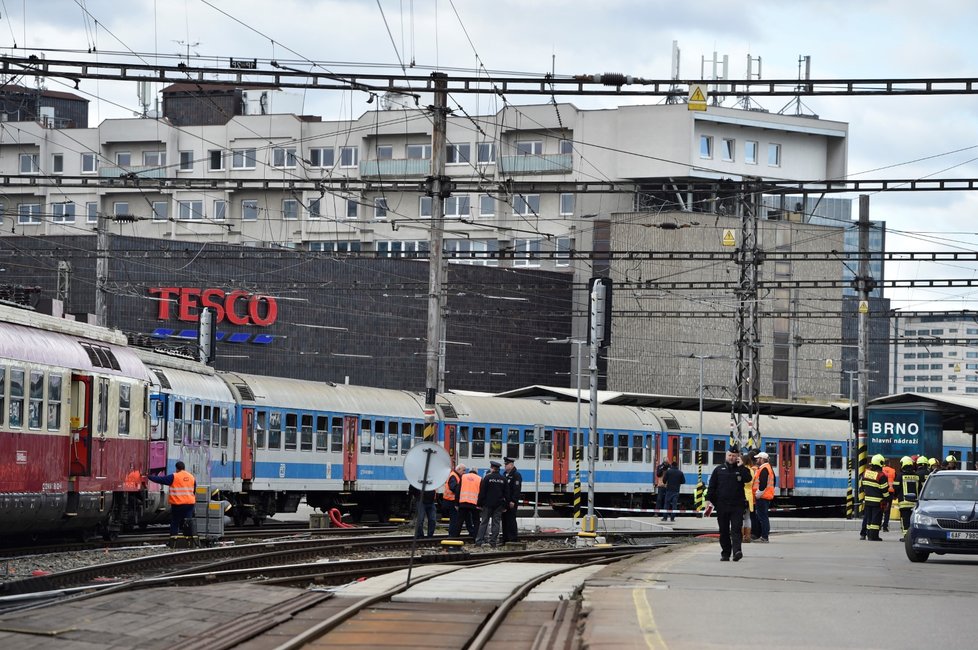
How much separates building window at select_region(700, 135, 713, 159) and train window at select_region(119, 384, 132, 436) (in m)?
66.6

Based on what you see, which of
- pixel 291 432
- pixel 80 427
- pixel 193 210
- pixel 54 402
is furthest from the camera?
pixel 193 210

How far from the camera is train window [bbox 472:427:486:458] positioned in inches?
1818

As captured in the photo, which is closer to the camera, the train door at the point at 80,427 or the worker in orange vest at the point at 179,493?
the train door at the point at 80,427

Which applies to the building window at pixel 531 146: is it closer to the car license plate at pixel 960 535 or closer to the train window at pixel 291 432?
the train window at pixel 291 432

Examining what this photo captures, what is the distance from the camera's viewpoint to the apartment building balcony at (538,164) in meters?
90.3

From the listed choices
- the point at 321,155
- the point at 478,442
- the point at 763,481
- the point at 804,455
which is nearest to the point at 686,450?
the point at 804,455

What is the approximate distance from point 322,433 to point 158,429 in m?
9.36

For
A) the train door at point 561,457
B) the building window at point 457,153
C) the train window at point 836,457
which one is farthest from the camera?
the building window at point 457,153

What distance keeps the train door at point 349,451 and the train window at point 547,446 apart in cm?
916

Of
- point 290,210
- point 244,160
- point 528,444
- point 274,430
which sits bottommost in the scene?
point 528,444

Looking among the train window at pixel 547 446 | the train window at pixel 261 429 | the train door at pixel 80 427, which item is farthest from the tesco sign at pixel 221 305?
the train door at pixel 80 427

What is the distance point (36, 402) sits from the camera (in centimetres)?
2281

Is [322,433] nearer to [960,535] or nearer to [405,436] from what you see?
[405,436]

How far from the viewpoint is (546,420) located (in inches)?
1948
